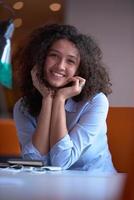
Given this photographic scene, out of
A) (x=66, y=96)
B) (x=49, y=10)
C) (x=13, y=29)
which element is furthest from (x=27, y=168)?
(x=49, y=10)

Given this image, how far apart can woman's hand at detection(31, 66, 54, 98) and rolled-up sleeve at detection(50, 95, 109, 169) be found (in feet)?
0.36

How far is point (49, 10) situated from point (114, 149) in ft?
1.98

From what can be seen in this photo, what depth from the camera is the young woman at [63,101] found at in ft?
3.39

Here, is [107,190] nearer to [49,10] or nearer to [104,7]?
[104,7]

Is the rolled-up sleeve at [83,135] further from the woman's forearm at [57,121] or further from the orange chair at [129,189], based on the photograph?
the orange chair at [129,189]

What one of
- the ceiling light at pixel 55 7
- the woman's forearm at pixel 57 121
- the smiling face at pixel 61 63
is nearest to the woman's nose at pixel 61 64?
the smiling face at pixel 61 63

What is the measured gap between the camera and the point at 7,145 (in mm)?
1225

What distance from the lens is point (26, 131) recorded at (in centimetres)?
113

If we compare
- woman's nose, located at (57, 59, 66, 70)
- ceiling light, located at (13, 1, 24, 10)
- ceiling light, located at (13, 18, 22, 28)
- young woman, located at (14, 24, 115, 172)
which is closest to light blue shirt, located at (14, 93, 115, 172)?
young woman, located at (14, 24, 115, 172)

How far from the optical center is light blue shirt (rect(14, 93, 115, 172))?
1009 mm

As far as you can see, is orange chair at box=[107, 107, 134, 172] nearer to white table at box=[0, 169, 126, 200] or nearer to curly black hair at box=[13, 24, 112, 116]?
curly black hair at box=[13, 24, 112, 116]

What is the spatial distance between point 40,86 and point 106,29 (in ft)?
1.00

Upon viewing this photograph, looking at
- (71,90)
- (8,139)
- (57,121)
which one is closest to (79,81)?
(71,90)

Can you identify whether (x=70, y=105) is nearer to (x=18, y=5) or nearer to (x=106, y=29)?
(x=106, y=29)
